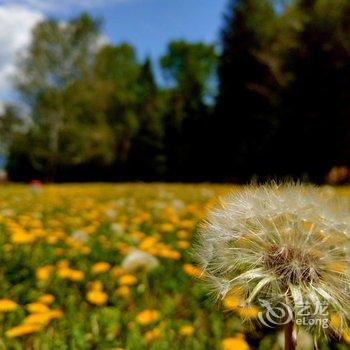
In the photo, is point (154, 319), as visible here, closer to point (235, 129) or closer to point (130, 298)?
point (130, 298)

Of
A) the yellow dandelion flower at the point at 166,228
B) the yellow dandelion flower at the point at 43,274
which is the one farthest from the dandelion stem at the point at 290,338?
the yellow dandelion flower at the point at 166,228

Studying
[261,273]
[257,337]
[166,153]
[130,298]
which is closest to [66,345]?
[130,298]

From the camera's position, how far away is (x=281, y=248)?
1.01 meters

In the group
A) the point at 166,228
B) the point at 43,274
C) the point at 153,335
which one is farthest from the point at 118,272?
the point at 166,228

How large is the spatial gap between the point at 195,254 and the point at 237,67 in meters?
25.8

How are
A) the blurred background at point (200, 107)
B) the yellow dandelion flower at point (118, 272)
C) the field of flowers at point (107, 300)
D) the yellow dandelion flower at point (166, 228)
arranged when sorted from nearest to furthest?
the field of flowers at point (107, 300), the yellow dandelion flower at point (118, 272), the yellow dandelion flower at point (166, 228), the blurred background at point (200, 107)

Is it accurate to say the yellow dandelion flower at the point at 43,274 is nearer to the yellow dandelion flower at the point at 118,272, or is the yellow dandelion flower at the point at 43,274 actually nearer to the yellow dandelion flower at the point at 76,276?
the yellow dandelion flower at the point at 76,276

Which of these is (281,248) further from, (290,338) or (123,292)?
(123,292)

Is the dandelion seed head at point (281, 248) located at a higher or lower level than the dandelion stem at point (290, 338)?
→ higher

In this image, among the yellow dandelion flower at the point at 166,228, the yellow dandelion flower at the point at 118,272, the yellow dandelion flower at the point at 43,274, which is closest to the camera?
the yellow dandelion flower at the point at 43,274

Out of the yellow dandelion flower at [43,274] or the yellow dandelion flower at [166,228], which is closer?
the yellow dandelion flower at [43,274]

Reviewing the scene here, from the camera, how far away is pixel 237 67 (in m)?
26.1

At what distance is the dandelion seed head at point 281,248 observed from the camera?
0.96 metres

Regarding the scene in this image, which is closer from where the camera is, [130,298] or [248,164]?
[130,298]
